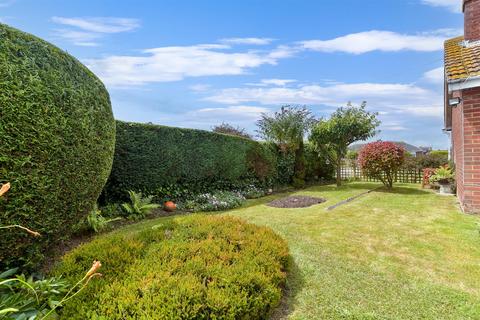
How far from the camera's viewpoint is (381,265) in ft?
13.4

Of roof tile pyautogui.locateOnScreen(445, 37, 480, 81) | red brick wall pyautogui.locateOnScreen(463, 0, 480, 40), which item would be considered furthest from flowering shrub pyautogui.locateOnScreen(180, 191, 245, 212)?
red brick wall pyautogui.locateOnScreen(463, 0, 480, 40)

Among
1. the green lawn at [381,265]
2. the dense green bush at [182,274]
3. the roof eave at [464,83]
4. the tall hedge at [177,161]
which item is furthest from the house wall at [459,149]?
the tall hedge at [177,161]

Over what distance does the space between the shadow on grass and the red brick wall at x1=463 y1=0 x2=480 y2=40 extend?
930 centimetres

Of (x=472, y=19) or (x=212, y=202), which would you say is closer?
(x=472, y=19)

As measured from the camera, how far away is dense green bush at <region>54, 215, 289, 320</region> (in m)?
2.41

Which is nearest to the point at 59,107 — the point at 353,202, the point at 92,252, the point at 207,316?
the point at 92,252

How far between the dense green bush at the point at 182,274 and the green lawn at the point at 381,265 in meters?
0.46

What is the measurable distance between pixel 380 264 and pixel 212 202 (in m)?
5.60

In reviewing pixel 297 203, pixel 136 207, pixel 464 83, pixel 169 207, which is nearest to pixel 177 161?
pixel 169 207

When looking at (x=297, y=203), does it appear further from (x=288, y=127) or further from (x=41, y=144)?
(x=41, y=144)

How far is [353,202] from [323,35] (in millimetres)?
5277

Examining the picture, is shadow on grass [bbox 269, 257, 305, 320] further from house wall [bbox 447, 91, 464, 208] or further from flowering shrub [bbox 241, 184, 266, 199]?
flowering shrub [bbox 241, 184, 266, 199]

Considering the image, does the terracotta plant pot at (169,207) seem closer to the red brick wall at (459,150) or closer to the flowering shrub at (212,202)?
the flowering shrub at (212,202)

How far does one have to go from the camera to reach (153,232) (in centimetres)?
385
